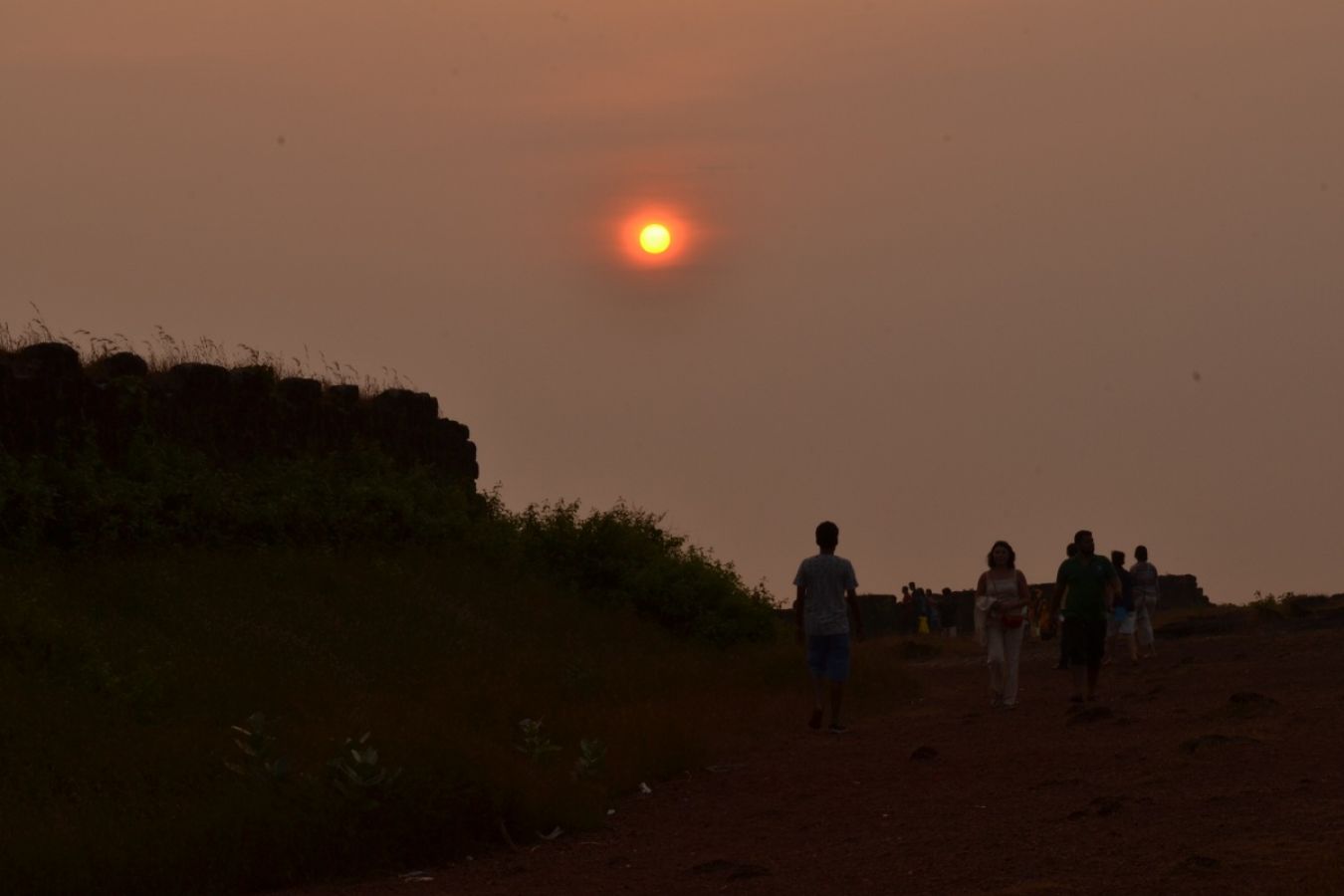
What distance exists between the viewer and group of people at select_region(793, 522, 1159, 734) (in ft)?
54.1

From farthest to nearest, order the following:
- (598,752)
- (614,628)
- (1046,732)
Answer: (614,628), (1046,732), (598,752)

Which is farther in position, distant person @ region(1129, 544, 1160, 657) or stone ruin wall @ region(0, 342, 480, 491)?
distant person @ region(1129, 544, 1160, 657)

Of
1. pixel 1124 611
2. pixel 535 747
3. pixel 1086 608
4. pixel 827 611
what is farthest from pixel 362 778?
pixel 1124 611

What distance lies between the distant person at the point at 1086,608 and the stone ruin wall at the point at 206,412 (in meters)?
10.8

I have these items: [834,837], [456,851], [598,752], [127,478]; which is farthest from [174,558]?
[834,837]

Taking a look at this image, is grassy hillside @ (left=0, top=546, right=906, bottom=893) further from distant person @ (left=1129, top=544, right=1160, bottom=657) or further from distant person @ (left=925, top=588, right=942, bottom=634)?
distant person @ (left=925, top=588, right=942, bottom=634)

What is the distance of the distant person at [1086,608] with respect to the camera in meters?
18.0

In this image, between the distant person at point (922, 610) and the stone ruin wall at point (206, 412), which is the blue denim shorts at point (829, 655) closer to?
the stone ruin wall at point (206, 412)

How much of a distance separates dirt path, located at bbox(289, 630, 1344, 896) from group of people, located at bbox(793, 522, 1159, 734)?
2.47 feet

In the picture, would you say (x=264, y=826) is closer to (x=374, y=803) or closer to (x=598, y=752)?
(x=374, y=803)

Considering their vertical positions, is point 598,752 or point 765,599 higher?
point 765,599

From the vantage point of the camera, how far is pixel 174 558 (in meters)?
19.7

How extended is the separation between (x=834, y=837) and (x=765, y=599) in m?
19.7

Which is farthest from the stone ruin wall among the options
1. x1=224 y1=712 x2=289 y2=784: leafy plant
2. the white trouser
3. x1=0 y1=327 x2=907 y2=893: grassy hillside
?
the white trouser
